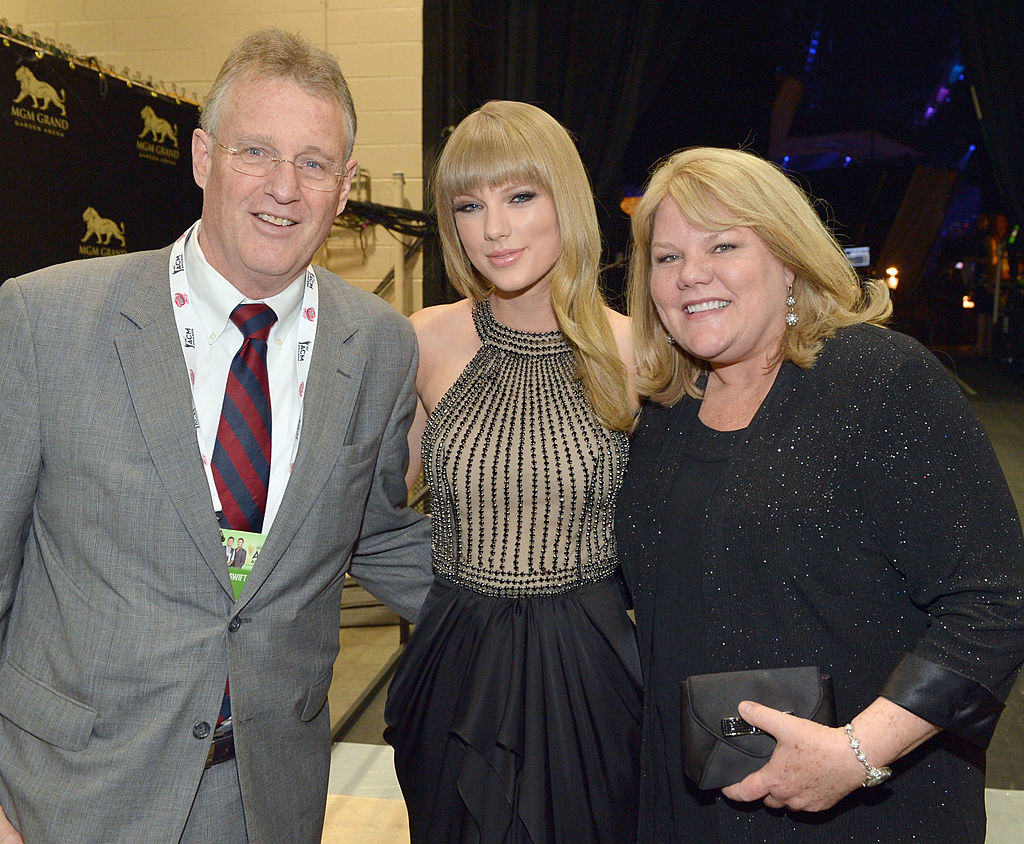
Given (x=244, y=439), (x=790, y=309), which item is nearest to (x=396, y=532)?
(x=244, y=439)

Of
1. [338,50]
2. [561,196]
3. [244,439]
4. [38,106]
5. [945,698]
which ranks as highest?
[338,50]

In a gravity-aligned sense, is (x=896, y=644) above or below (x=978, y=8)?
below

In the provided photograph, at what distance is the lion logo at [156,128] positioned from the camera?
10.8 feet

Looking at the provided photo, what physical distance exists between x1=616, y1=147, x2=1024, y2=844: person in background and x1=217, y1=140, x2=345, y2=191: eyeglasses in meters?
0.57

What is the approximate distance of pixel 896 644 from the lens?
136 cm

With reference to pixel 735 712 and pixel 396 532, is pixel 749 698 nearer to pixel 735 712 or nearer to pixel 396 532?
pixel 735 712

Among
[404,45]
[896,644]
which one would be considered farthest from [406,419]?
[404,45]

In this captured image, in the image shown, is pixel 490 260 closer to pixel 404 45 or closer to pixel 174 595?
pixel 174 595

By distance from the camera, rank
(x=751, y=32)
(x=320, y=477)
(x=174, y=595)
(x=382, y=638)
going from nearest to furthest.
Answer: (x=174, y=595) < (x=320, y=477) < (x=382, y=638) < (x=751, y=32)

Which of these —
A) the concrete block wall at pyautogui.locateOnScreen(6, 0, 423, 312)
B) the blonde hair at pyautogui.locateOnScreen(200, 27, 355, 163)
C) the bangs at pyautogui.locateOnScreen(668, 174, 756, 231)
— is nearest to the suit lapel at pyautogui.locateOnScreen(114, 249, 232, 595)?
the blonde hair at pyautogui.locateOnScreen(200, 27, 355, 163)

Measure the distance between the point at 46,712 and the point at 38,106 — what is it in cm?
220

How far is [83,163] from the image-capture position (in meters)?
3.03

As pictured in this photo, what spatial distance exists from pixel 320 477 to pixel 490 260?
2.30ft

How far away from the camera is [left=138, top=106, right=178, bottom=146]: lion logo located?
3.30 metres
